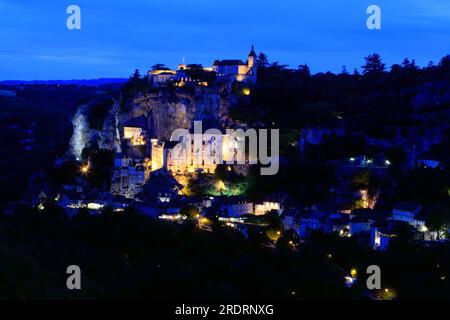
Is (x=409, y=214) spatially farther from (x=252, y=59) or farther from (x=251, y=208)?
(x=252, y=59)

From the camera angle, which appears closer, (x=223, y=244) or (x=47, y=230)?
(x=223, y=244)

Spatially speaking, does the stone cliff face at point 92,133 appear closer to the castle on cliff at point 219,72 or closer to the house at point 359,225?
the castle on cliff at point 219,72

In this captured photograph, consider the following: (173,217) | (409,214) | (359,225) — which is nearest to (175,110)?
(173,217)

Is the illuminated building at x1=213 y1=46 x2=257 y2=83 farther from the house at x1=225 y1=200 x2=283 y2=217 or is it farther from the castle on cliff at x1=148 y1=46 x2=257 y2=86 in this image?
the house at x1=225 y1=200 x2=283 y2=217

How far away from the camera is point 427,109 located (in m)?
43.5

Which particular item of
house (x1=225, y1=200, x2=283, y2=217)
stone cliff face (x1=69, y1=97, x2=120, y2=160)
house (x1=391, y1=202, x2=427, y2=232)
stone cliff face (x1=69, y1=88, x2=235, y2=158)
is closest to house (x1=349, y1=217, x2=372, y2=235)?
house (x1=391, y1=202, x2=427, y2=232)

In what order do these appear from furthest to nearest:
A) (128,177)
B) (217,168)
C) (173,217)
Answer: (128,177)
(217,168)
(173,217)

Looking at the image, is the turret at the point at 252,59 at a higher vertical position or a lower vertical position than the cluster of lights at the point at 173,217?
higher

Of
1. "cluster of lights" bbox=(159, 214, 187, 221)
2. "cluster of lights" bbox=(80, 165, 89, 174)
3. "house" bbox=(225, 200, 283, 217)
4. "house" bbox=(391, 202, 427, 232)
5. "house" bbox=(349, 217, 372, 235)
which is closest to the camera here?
"house" bbox=(391, 202, 427, 232)

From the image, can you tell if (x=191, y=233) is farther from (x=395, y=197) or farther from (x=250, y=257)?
(x=395, y=197)

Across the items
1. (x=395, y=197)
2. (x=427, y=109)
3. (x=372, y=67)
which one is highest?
(x=372, y=67)

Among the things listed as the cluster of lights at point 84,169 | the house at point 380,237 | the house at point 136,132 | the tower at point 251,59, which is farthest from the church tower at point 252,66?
the house at point 380,237

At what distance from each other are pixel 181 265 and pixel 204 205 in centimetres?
1150
